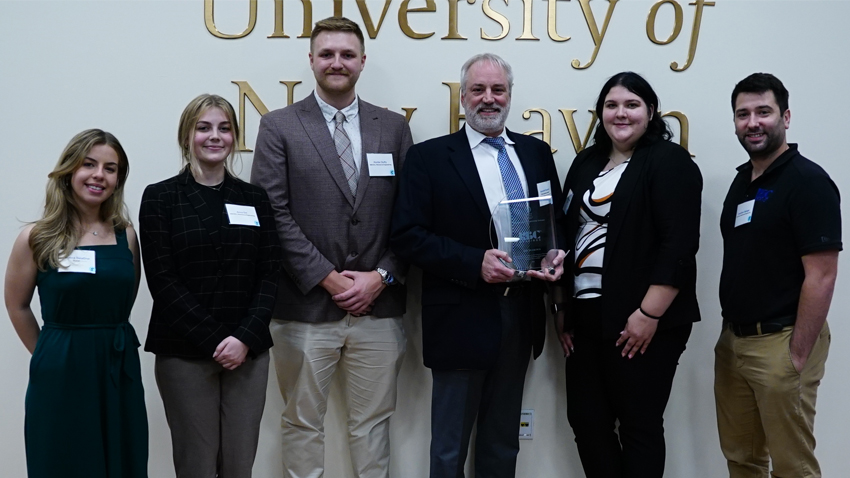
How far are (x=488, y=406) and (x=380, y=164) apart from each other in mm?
1045

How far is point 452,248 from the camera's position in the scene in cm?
241

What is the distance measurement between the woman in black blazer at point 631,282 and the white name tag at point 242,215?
3.92ft

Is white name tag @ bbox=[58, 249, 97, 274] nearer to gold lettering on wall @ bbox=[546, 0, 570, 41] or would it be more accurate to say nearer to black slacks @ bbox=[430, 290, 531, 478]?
black slacks @ bbox=[430, 290, 531, 478]

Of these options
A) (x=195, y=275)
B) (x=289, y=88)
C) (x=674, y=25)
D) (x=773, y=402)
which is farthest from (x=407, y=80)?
(x=773, y=402)

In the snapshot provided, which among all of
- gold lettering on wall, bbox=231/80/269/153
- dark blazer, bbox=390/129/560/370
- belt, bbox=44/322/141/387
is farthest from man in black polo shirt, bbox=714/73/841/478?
belt, bbox=44/322/141/387

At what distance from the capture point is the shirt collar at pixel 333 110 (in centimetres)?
266

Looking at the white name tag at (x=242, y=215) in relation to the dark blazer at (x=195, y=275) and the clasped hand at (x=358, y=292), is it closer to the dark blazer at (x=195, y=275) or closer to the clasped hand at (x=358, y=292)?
the dark blazer at (x=195, y=275)

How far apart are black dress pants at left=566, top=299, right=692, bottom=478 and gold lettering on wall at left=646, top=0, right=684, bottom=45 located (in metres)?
1.30

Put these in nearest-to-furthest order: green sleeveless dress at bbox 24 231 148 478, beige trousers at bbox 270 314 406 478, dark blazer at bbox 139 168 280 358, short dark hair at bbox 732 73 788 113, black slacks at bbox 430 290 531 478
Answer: green sleeveless dress at bbox 24 231 148 478, dark blazer at bbox 139 168 280 358, short dark hair at bbox 732 73 788 113, black slacks at bbox 430 290 531 478, beige trousers at bbox 270 314 406 478

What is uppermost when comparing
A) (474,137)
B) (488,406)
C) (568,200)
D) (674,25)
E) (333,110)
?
(674,25)

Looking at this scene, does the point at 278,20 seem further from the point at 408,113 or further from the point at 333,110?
the point at 408,113

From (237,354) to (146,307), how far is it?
3.42ft

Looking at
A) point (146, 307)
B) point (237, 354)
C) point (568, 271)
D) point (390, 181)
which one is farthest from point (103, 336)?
point (568, 271)

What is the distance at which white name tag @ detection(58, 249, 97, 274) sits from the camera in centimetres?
205
